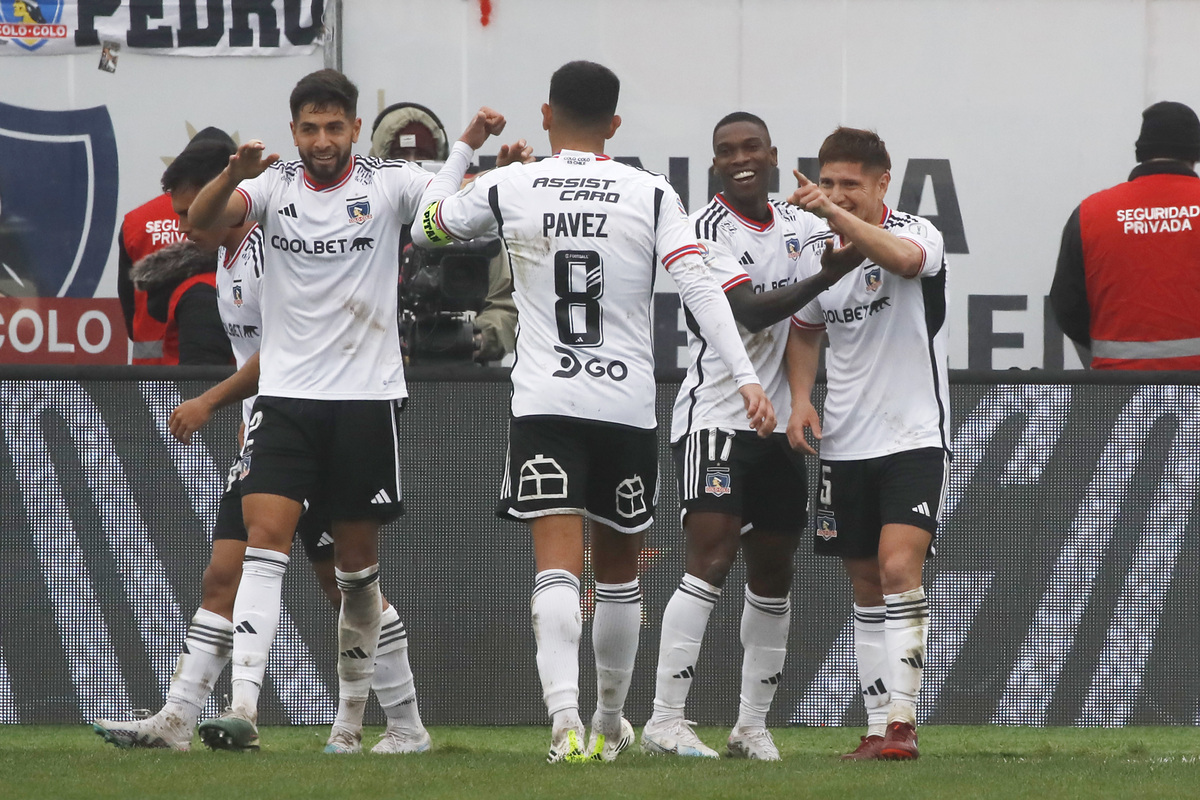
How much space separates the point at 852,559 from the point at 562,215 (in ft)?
4.92

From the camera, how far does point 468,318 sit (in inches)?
284

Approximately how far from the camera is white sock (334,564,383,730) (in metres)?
5.33

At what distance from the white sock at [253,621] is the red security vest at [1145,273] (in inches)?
140

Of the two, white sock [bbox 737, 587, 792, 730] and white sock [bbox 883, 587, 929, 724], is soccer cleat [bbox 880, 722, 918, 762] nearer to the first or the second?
white sock [bbox 883, 587, 929, 724]

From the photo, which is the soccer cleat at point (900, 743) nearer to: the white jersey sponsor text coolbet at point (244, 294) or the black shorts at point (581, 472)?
the black shorts at point (581, 472)

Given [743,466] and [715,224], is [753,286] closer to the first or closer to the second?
[715,224]

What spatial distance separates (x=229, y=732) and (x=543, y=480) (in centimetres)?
115

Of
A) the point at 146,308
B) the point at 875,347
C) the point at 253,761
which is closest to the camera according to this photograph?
the point at 253,761

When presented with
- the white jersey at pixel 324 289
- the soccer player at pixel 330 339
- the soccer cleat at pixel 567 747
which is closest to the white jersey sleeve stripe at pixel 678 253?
the soccer player at pixel 330 339

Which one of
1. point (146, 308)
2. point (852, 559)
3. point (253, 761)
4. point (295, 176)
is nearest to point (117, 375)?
point (146, 308)

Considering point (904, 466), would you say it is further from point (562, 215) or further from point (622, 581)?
point (562, 215)

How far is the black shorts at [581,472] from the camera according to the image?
4648 millimetres

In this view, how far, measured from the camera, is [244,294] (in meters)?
5.57

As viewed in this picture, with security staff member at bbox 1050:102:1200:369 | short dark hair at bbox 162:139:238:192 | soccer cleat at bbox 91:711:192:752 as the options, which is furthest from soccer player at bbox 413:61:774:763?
security staff member at bbox 1050:102:1200:369
